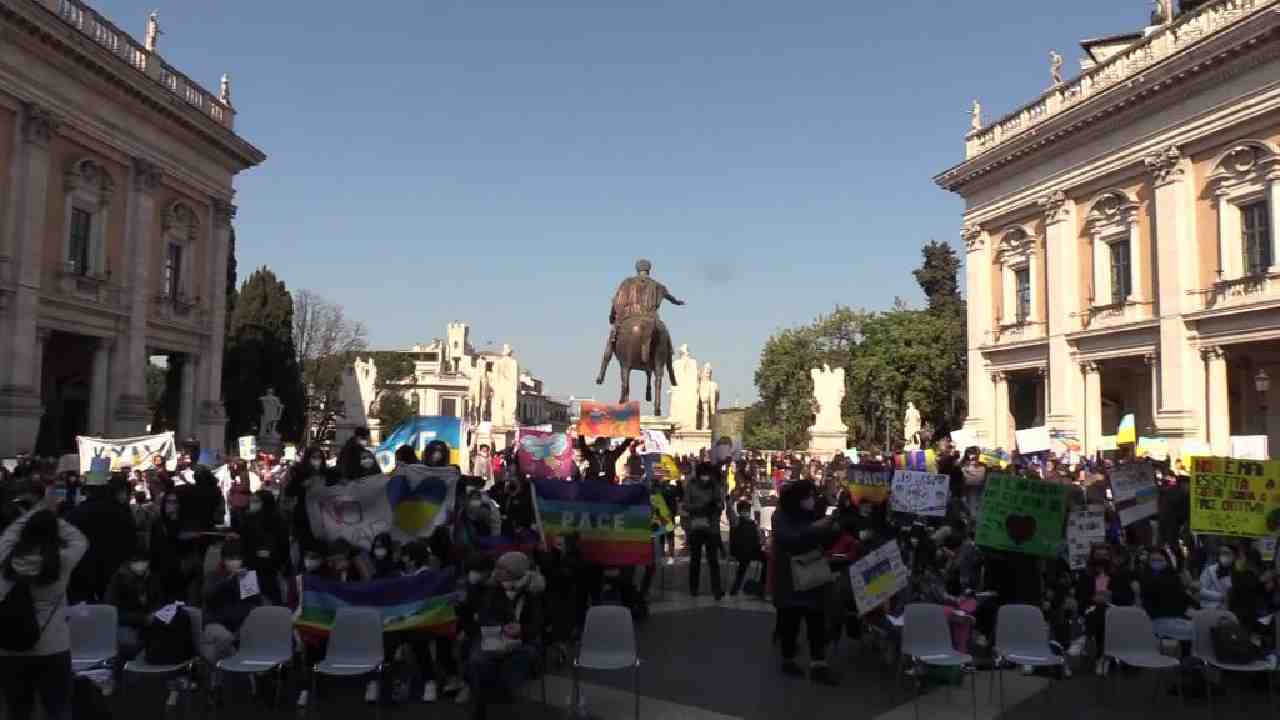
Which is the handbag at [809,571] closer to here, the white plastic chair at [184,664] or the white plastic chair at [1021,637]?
the white plastic chair at [1021,637]

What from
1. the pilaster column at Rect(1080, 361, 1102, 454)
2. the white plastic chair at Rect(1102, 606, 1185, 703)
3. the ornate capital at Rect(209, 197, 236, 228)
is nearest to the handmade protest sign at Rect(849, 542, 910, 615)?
the white plastic chair at Rect(1102, 606, 1185, 703)

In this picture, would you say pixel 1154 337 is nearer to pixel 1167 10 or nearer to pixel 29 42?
pixel 1167 10

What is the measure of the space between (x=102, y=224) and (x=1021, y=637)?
3001 centimetres

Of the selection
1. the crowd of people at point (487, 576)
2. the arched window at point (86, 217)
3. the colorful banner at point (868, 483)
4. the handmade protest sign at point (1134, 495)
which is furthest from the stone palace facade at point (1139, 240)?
the arched window at point (86, 217)

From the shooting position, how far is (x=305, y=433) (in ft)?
177

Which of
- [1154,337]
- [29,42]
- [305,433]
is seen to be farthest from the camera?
[305,433]

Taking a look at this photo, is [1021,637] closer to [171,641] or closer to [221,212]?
[171,641]

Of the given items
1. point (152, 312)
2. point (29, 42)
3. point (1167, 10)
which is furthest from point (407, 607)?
point (1167, 10)

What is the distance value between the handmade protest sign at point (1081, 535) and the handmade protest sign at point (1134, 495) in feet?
8.36

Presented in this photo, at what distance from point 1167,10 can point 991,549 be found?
97.5 ft

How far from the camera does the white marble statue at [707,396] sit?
32344 mm

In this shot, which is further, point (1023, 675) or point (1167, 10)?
point (1167, 10)

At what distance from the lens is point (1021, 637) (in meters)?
7.95

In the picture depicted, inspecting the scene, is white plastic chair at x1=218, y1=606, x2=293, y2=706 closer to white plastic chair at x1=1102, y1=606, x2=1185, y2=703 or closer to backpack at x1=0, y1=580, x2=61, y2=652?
backpack at x1=0, y1=580, x2=61, y2=652
